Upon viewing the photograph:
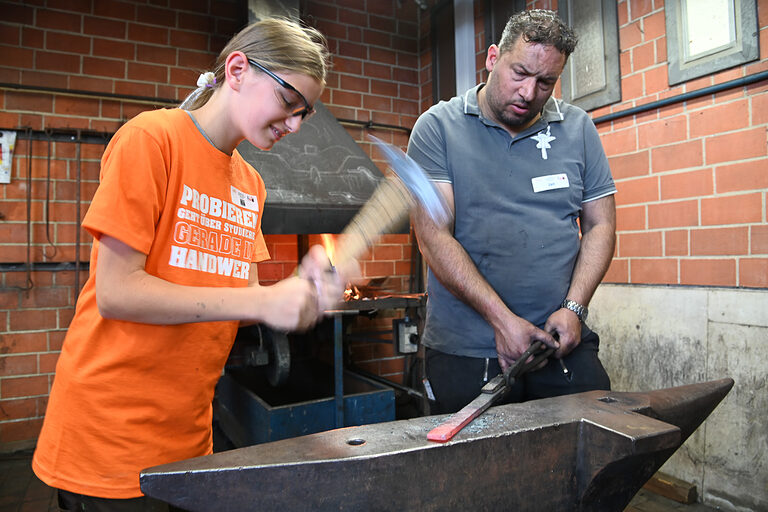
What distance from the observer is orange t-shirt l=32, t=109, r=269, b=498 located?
109 cm

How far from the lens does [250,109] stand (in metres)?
1.31

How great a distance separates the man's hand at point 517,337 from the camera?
1571 millimetres

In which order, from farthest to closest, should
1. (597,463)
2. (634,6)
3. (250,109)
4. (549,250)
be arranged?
(634,6), (549,250), (250,109), (597,463)

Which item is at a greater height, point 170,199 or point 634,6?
point 634,6

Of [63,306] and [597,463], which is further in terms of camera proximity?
[63,306]

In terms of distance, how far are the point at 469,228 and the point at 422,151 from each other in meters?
0.31

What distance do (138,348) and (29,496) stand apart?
2745mm

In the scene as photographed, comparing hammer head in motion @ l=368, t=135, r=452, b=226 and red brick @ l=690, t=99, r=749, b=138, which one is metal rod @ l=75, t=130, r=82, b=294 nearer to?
hammer head in motion @ l=368, t=135, r=452, b=226

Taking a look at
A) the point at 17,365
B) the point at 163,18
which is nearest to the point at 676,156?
the point at 163,18

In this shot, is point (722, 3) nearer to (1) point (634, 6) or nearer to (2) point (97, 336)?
(1) point (634, 6)

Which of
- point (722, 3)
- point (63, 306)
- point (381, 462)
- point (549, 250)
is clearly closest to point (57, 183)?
point (63, 306)

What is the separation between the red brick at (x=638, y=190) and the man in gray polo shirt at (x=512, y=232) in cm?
141

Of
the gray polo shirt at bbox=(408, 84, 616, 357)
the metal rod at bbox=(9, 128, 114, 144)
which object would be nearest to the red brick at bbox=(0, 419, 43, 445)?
the metal rod at bbox=(9, 128, 114, 144)

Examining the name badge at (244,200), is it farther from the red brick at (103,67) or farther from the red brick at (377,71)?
the red brick at (377,71)
